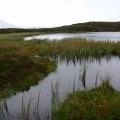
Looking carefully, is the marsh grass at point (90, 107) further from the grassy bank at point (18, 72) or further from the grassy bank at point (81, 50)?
the grassy bank at point (81, 50)

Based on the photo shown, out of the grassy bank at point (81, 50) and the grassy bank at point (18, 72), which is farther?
the grassy bank at point (81, 50)

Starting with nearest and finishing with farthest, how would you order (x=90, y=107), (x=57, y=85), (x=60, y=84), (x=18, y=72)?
(x=90, y=107) → (x=57, y=85) → (x=60, y=84) → (x=18, y=72)

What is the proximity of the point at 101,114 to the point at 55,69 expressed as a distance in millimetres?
13446

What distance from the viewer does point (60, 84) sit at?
19859 mm

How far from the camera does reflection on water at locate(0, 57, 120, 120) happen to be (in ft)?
46.0

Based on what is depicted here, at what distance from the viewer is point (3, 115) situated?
13578 millimetres

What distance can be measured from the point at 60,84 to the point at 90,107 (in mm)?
7132

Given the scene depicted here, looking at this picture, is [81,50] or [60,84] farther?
[81,50]

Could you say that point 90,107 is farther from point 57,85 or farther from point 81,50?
point 81,50

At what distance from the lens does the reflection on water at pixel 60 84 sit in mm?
14007

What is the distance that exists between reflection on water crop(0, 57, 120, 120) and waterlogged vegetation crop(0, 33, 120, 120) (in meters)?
0.15

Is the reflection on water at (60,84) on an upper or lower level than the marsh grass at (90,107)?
lower

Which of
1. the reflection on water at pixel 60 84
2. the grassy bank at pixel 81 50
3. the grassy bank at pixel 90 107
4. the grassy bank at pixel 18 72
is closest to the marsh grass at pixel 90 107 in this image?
the grassy bank at pixel 90 107

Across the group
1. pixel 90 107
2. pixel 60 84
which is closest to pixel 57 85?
pixel 60 84
